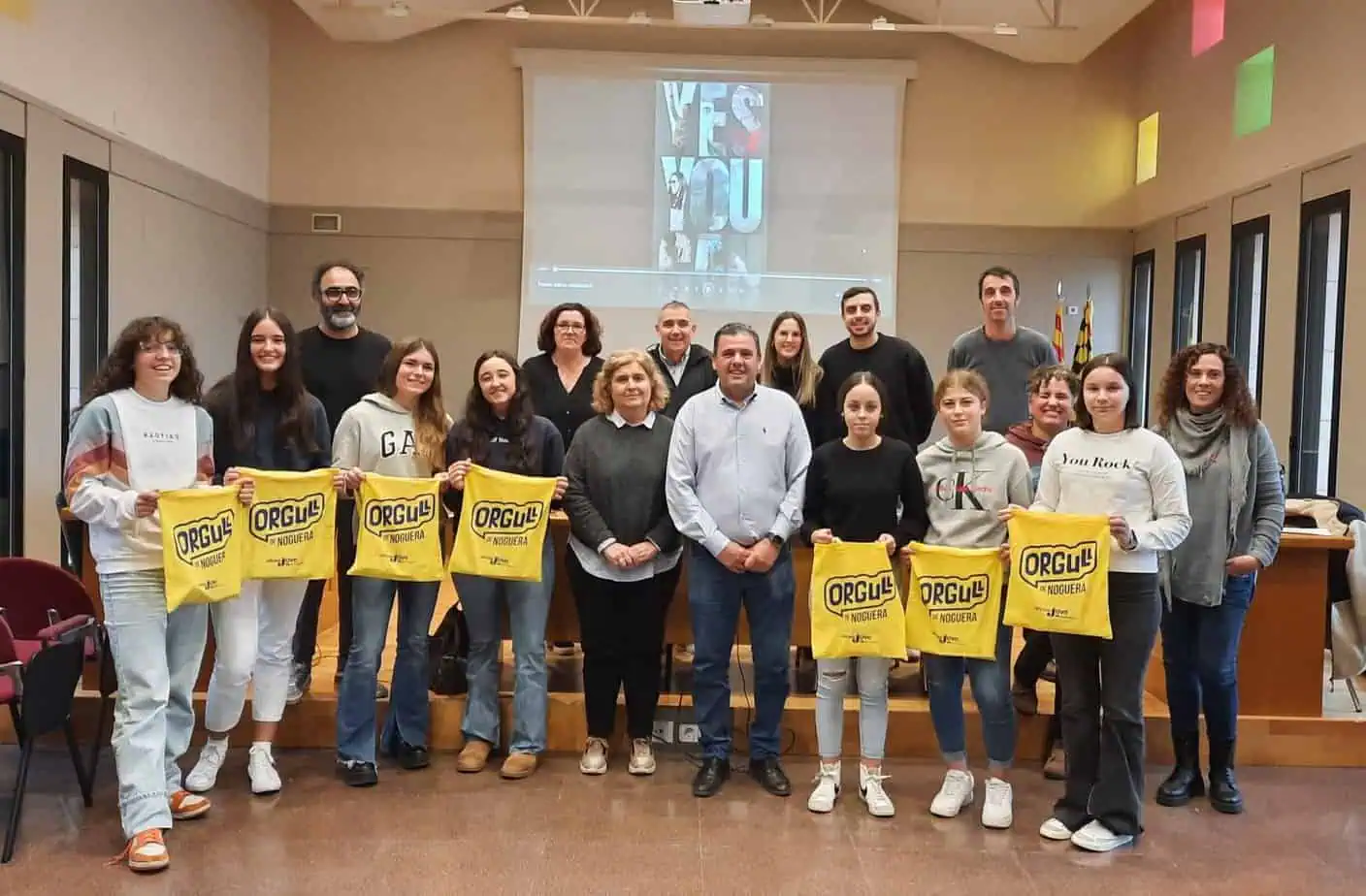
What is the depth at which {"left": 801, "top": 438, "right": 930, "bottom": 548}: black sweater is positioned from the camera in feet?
11.1

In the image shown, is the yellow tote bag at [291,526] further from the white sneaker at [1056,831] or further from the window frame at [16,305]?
the window frame at [16,305]

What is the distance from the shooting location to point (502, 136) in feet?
30.8

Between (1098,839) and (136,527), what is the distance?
9.69 feet

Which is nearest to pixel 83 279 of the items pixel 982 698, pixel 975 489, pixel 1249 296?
pixel 975 489

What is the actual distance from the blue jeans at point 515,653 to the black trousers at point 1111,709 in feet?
5.64

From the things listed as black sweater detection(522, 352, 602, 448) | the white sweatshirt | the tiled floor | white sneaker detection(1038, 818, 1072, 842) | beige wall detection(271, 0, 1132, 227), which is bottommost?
the tiled floor

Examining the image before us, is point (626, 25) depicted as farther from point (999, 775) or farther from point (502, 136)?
point (999, 775)

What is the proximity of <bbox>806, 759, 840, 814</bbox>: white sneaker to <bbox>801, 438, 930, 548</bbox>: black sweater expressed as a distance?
0.76m

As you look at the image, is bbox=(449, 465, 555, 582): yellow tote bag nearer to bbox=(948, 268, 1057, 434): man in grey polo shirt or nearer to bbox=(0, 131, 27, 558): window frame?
bbox=(948, 268, 1057, 434): man in grey polo shirt

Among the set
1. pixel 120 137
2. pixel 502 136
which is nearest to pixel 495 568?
pixel 120 137

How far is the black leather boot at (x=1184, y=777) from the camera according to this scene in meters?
3.57

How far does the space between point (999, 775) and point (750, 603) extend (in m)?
0.96

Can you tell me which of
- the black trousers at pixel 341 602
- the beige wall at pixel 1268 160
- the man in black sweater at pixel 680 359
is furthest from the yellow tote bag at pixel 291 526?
the beige wall at pixel 1268 160

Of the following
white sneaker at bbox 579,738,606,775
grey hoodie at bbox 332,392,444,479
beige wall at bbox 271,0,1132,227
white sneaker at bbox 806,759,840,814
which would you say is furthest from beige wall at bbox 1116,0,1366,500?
grey hoodie at bbox 332,392,444,479
